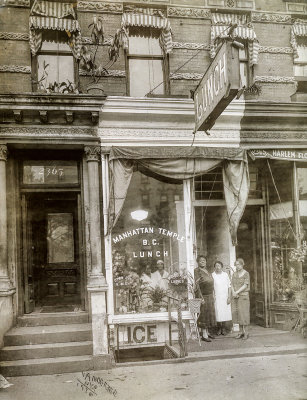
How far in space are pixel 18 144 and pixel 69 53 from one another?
2314 mm

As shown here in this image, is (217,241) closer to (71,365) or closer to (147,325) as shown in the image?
(147,325)

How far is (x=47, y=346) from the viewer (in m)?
7.64

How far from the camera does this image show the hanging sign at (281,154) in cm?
929

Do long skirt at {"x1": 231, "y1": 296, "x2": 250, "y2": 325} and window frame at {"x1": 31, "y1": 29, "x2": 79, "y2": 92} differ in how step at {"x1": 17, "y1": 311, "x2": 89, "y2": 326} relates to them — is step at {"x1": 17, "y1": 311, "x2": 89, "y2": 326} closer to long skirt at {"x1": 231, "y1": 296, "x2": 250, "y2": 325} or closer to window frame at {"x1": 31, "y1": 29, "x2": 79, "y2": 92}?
long skirt at {"x1": 231, "y1": 296, "x2": 250, "y2": 325}

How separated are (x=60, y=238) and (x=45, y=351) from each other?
2.31 m

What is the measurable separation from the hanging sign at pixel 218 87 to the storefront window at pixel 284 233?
9.14 ft

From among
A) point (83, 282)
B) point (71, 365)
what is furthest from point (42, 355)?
point (83, 282)

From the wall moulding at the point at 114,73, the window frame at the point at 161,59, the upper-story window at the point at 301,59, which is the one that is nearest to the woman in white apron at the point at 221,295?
the window frame at the point at 161,59

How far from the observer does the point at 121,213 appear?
8.77 metres

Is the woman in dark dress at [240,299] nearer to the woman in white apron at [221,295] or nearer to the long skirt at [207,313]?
the woman in white apron at [221,295]

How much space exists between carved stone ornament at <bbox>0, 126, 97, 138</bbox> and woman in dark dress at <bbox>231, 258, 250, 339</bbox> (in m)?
4.05

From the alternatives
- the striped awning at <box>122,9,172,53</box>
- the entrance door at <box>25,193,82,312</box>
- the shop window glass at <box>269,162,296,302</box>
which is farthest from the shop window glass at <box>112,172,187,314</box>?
the striped awning at <box>122,9,172,53</box>

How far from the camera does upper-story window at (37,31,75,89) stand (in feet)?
29.0

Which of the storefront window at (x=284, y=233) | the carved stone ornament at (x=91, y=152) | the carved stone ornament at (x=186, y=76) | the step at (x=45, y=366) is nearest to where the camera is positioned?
the step at (x=45, y=366)
